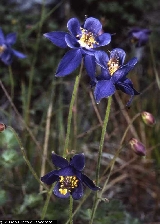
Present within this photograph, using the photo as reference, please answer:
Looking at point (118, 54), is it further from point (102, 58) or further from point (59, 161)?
point (59, 161)

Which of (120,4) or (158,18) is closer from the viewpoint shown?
(120,4)

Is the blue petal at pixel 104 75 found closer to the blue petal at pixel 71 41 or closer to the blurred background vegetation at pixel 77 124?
the blue petal at pixel 71 41

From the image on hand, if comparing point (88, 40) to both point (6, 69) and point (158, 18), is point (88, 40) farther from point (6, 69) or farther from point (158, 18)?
point (158, 18)

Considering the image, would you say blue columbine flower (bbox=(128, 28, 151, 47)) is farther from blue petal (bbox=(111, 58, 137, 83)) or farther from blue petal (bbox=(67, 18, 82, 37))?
blue petal (bbox=(111, 58, 137, 83))

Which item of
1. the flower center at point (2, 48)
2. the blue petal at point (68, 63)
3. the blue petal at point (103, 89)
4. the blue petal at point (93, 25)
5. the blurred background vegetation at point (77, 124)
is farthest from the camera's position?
the flower center at point (2, 48)

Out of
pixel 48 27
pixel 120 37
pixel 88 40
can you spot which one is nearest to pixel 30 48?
pixel 48 27

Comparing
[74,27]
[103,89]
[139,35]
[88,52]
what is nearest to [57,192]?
[103,89]

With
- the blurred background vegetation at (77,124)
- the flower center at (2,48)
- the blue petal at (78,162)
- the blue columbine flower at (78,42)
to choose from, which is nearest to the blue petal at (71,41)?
the blue columbine flower at (78,42)

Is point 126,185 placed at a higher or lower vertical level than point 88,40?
lower
